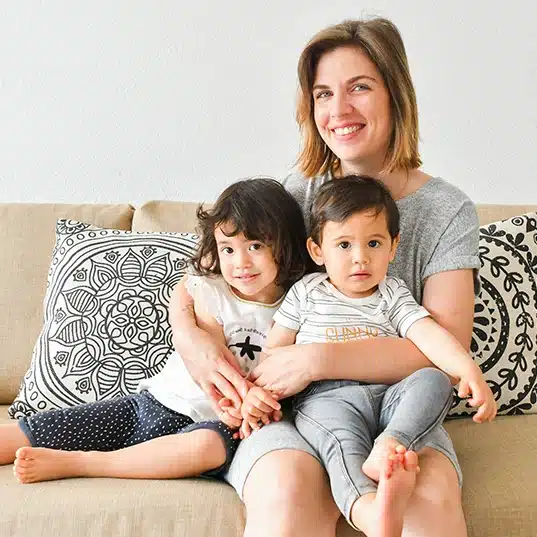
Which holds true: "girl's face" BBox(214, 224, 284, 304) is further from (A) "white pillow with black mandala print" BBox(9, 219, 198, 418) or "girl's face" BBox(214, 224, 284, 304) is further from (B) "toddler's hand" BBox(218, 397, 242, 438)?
(A) "white pillow with black mandala print" BBox(9, 219, 198, 418)

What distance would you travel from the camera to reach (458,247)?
180cm

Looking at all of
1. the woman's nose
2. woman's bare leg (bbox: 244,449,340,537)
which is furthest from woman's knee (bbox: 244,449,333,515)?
the woman's nose

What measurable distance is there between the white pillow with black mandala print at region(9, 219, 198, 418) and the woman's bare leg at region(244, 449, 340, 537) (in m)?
0.58

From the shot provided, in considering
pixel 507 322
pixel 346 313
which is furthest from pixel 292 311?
pixel 507 322

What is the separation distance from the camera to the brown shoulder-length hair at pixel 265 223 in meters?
1.74

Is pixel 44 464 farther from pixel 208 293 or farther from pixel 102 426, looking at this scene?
pixel 208 293

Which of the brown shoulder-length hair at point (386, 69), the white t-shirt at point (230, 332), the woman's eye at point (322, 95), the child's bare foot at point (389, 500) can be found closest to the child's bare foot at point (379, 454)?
the child's bare foot at point (389, 500)

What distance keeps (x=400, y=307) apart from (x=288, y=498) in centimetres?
46

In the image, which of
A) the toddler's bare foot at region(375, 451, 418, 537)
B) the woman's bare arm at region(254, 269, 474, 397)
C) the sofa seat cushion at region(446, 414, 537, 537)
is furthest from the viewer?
the woman's bare arm at region(254, 269, 474, 397)

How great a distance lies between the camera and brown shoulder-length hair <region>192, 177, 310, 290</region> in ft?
5.72

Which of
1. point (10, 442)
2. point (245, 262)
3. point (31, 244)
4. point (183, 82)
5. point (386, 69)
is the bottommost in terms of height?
point (10, 442)

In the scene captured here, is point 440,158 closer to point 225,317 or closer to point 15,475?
point 225,317

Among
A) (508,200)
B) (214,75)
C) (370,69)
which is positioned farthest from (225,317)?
(508,200)

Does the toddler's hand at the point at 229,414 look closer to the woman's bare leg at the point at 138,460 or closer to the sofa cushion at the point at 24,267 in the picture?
the woman's bare leg at the point at 138,460
